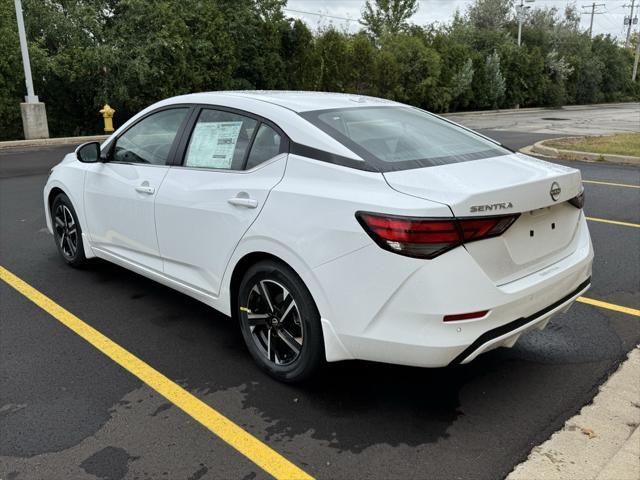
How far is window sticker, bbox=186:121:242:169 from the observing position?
12.1ft

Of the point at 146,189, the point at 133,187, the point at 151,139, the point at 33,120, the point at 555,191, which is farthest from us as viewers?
the point at 33,120

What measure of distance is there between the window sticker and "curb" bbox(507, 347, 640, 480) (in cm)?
231

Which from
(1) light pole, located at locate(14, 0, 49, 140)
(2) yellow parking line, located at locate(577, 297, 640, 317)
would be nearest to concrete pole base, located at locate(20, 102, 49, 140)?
(1) light pole, located at locate(14, 0, 49, 140)

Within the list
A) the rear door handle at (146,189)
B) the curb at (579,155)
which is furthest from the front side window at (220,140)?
the curb at (579,155)

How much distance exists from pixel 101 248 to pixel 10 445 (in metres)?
2.18

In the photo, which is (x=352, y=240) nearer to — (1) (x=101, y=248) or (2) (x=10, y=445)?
(2) (x=10, y=445)

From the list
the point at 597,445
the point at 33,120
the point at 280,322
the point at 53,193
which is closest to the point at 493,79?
the point at 33,120

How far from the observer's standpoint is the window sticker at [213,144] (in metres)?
3.68

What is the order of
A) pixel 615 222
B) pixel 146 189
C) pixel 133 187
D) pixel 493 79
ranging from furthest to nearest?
pixel 493 79 → pixel 615 222 → pixel 133 187 → pixel 146 189

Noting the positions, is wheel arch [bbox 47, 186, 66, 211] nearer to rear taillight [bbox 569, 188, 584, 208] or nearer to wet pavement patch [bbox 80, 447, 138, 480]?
wet pavement patch [bbox 80, 447, 138, 480]

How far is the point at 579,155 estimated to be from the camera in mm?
13547

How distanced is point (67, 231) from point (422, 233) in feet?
12.5

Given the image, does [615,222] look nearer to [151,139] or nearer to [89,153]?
[151,139]

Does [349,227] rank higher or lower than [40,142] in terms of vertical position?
higher
